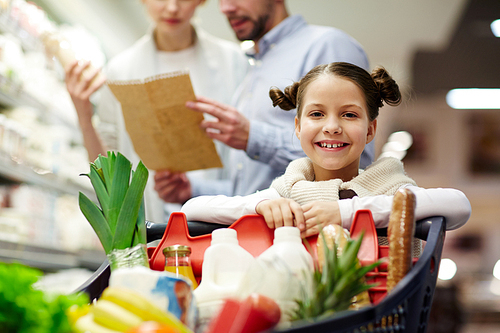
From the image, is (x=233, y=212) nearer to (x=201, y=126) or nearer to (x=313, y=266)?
(x=313, y=266)

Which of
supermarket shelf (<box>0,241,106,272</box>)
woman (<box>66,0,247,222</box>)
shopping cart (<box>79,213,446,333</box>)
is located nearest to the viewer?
shopping cart (<box>79,213,446,333</box>)

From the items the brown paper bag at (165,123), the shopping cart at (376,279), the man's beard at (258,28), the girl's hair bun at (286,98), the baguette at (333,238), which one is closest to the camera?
the shopping cart at (376,279)

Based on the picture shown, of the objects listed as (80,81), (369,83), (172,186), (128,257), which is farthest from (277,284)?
(80,81)

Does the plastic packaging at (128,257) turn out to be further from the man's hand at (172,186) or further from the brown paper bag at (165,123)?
the man's hand at (172,186)

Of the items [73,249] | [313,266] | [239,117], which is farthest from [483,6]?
[313,266]

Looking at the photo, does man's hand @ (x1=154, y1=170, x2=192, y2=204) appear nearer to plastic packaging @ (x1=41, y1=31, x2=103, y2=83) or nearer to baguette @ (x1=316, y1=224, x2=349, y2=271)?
plastic packaging @ (x1=41, y1=31, x2=103, y2=83)

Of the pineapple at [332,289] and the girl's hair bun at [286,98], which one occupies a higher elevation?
the girl's hair bun at [286,98]

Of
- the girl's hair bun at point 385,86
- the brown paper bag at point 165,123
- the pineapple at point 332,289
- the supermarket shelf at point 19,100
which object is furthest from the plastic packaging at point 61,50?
the pineapple at point 332,289

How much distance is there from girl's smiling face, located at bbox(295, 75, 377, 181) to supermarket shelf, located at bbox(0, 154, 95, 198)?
1.85m

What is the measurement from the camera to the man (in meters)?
1.53

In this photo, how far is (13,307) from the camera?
56cm

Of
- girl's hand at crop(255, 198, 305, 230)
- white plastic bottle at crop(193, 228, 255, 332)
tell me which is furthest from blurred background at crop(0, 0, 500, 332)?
white plastic bottle at crop(193, 228, 255, 332)

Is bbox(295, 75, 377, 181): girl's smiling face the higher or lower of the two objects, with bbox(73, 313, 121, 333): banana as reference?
higher

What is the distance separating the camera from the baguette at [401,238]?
0.70 m
